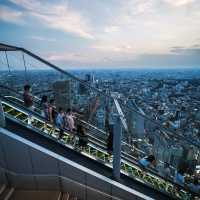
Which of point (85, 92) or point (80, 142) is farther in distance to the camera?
point (85, 92)

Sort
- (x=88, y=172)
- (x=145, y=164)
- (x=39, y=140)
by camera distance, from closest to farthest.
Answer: (x=88, y=172)
(x=39, y=140)
(x=145, y=164)

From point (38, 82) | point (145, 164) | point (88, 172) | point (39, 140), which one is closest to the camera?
point (88, 172)

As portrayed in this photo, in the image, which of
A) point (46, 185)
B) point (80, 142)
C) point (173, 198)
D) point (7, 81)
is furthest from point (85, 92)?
point (173, 198)

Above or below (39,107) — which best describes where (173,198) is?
below

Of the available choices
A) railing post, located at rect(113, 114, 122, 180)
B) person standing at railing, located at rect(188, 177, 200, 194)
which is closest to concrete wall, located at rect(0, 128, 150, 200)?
railing post, located at rect(113, 114, 122, 180)

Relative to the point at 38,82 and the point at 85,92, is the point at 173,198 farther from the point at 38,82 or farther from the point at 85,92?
the point at 38,82

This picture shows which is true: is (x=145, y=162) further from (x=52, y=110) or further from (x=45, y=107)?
(x=45, y=107)

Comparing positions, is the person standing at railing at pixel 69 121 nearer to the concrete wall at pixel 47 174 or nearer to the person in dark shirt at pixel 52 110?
the person in dark shirt at pixel 52 110
